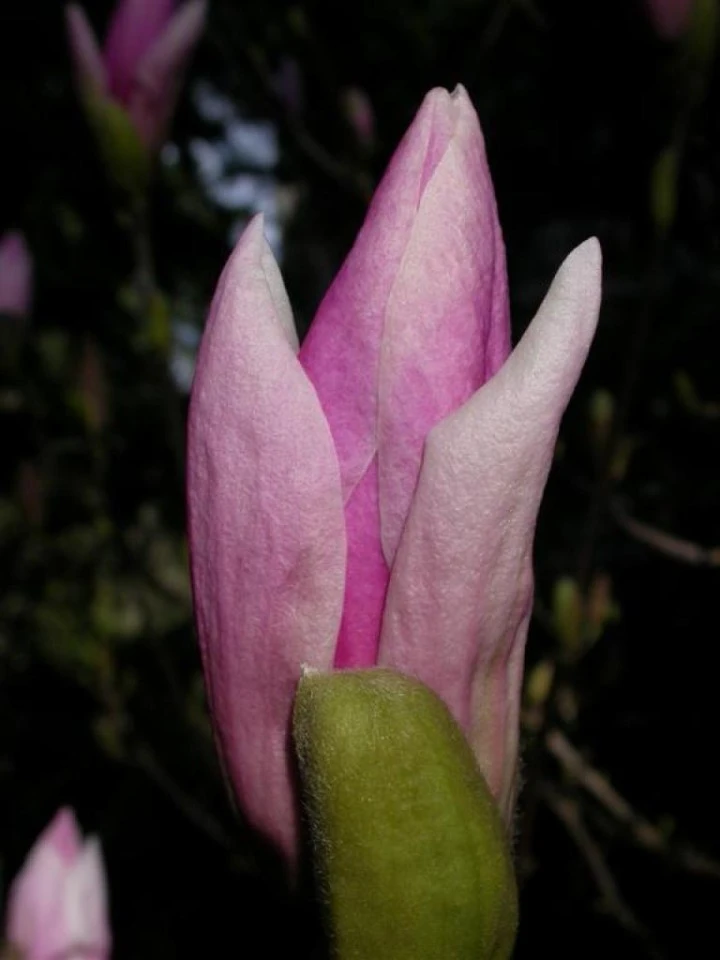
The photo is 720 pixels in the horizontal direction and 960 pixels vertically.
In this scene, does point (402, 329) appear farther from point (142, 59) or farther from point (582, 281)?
point (142, 59)

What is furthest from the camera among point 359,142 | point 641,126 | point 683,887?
point 641,126

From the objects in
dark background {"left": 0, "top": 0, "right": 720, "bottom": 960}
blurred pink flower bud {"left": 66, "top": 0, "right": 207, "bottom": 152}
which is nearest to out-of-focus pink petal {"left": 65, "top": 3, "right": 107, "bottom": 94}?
blurred pink flower bud {"left": 66, "top": 0, "right": 207, "bottom": 152}

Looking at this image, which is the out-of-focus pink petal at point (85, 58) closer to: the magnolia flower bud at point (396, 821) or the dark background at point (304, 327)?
the dark background at point (304, 327)

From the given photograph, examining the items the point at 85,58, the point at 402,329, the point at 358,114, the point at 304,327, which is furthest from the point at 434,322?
the point at 304,327

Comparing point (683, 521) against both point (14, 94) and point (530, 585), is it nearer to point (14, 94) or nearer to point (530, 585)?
point (530, 585)

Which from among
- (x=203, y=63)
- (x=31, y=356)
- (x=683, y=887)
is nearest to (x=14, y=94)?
(x=203, y=63)

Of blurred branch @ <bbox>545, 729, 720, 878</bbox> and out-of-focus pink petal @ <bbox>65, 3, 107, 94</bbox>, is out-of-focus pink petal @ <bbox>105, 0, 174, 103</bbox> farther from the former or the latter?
blurred branch @ <bbox>545, 729, 720, 878</bbox>
